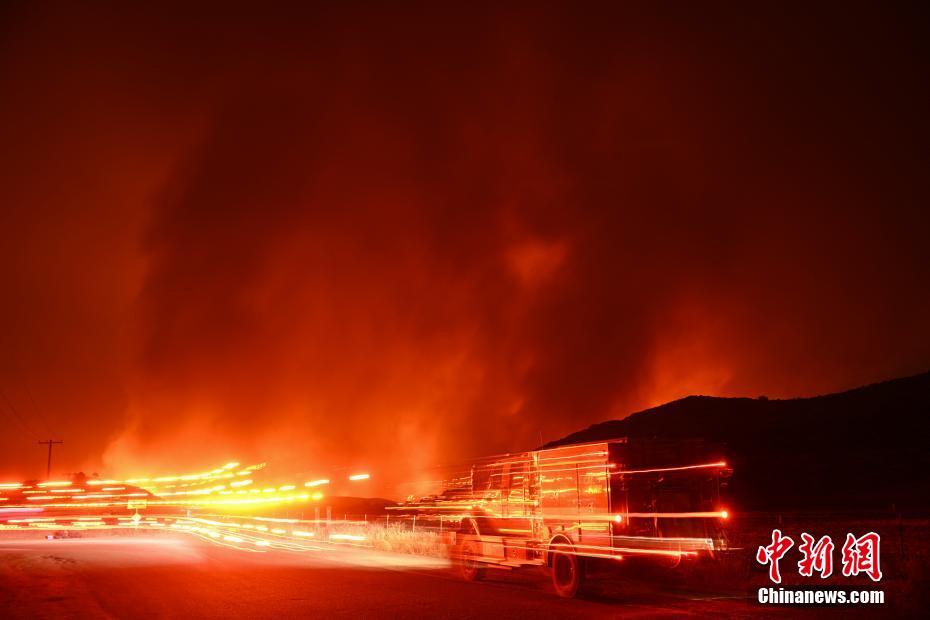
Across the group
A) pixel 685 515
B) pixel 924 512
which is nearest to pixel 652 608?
pixel 685 515

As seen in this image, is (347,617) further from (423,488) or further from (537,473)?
(423,488)

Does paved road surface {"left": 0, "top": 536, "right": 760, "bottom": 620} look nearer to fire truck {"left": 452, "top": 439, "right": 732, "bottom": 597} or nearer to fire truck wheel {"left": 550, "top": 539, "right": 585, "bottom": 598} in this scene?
fire truck wheel {"left": 550, "top": 539, "right": 585, "bottom": 598}

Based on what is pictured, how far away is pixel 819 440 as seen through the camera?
303 feet

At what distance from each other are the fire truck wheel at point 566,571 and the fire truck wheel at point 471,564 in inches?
129

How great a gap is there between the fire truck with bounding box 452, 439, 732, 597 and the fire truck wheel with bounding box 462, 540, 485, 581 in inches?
50.6

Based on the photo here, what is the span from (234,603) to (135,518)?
44.7 metres

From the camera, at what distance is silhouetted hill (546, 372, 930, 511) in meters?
63.1

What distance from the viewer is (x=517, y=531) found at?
56.1ft

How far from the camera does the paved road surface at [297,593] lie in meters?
11.8
